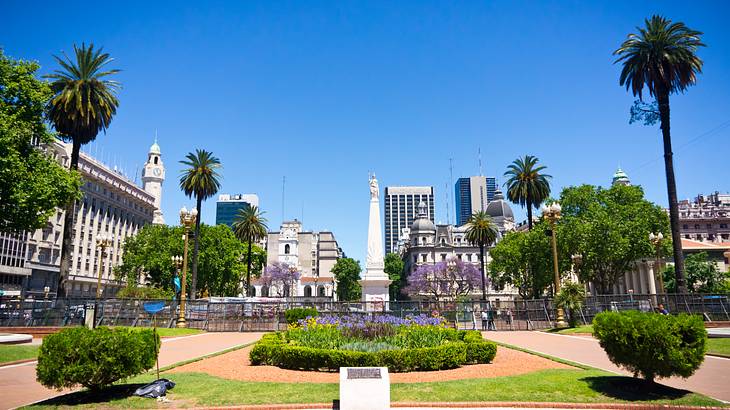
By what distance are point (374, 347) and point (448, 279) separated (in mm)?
76348

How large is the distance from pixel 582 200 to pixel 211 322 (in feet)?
137

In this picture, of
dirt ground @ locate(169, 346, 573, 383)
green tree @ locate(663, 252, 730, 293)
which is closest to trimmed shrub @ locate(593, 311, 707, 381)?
dirt ground @ locate(169, 346, 573, 383)

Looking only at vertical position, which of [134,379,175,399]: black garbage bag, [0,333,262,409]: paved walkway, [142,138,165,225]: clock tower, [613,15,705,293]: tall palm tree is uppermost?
[142,138,165,225]: clock tower

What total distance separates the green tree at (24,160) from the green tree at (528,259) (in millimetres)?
42819

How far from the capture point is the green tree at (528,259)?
53.5 metres

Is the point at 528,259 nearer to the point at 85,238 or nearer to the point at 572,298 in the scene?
the point at 572,298

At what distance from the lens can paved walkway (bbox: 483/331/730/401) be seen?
11531 mm

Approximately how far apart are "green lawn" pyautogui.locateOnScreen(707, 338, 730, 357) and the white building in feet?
175

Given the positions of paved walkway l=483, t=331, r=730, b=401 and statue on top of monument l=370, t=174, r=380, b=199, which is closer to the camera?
paved walkway l=483, t=331, r=730, b=401

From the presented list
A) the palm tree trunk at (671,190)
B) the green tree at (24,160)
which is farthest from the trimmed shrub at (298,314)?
the palm tree trunk at (671,190)

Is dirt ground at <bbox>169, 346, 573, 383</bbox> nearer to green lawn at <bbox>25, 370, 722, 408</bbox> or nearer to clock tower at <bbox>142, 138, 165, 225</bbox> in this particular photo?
green lawn at <bbox>25, 370, 722, 408</bbox>

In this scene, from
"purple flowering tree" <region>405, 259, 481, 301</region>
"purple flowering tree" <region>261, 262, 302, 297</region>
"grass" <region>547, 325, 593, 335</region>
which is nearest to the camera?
"grass" <region>547, 325, 593, 335</region>

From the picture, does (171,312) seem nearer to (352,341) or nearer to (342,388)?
(352,341)

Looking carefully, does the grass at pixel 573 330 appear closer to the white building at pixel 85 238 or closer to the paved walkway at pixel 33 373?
the paved walkway at pixel 33 373
